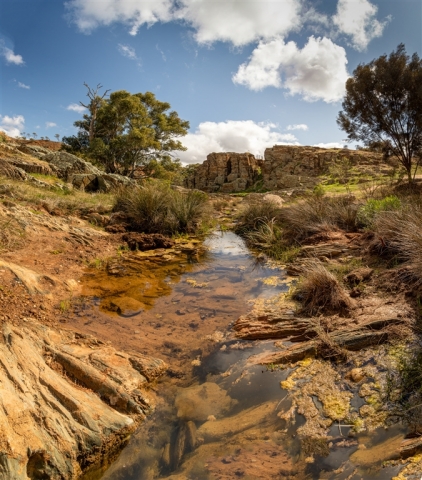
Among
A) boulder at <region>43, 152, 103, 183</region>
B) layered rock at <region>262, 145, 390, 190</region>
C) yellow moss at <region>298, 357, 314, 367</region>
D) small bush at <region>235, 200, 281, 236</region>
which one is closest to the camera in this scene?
yellow moss at <region>298, 357, 314, 367</region>

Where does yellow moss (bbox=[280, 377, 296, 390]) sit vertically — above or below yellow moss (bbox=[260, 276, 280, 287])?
below

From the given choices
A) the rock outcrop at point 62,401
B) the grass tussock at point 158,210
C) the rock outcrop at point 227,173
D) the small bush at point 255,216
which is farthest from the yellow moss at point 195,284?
the rock outcrop at point 227,173

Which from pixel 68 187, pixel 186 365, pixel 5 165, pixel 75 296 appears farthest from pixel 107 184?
Answer: pixel 186 365

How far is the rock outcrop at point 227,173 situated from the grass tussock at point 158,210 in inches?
1390

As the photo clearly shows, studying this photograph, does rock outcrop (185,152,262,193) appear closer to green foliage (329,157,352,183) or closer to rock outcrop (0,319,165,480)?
green foliage (329,157,352,183)

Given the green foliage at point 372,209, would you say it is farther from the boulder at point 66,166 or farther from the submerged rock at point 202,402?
the boulder at point 66,166

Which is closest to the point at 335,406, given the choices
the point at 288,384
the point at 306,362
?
the point at 288,384

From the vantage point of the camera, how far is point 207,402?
2727mm

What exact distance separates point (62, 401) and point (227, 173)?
4933 centimetres

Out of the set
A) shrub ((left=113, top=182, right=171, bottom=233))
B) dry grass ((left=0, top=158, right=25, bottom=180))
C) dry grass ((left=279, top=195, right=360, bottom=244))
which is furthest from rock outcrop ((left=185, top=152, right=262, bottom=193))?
dry grass ((left=279, top=195, right=360, bottom=244))

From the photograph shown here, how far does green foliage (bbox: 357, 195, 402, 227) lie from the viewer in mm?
7211

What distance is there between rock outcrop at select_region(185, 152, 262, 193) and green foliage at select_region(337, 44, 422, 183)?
2983 centimetres

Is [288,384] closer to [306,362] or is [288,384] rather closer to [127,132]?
[306,362]

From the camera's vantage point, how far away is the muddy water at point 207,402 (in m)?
2.08
